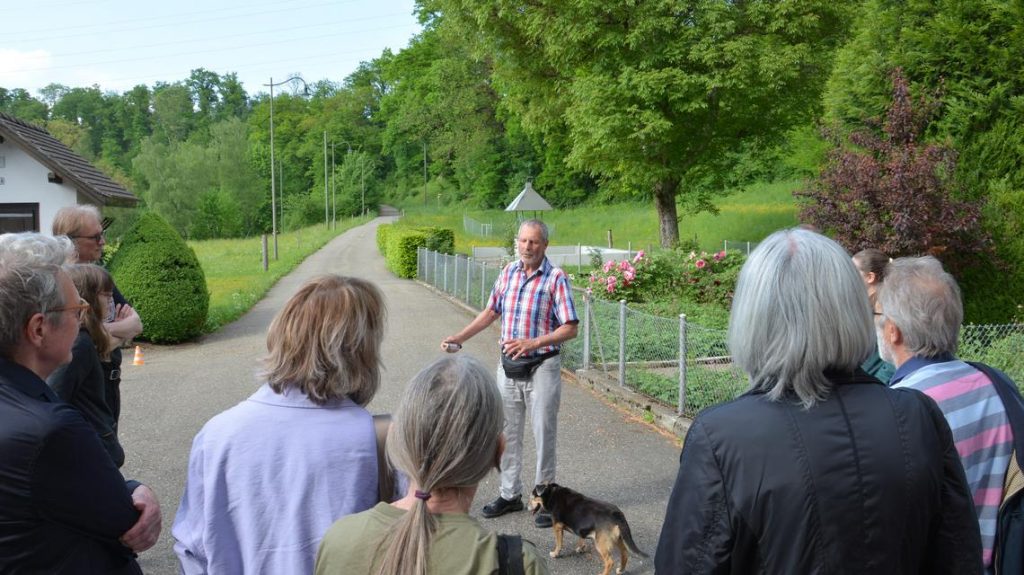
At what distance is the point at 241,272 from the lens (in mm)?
31047

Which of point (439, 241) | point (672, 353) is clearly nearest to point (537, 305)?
point (672, 353)

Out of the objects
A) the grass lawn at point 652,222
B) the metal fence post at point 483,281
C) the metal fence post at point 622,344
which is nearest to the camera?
the metal fence post at point 622,344

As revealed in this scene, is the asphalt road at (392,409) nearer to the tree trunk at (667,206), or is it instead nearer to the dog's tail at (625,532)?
the dog's tail at (625,532)

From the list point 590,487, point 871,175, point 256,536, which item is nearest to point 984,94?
point 871,175

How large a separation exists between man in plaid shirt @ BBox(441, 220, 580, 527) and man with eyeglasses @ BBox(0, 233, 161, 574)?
130 inches

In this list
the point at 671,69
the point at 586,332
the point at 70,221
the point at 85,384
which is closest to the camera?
the point at 85,384

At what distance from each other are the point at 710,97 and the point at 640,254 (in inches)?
384

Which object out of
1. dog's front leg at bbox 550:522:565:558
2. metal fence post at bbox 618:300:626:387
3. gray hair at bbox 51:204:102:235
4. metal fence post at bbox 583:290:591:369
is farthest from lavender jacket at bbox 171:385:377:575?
metal fence post at bbox 583:290:591:369

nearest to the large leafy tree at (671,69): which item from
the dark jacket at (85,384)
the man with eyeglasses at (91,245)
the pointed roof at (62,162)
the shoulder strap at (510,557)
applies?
the pointed roof at (62,162)

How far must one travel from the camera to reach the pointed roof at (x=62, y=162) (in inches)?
603

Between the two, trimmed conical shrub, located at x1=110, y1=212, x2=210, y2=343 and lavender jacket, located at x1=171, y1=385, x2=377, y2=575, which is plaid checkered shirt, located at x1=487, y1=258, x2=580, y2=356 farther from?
trimmed conical shrub, located at x1=110, y1=212, x2=210, y2=343

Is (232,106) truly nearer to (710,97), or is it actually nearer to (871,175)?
(710,97)

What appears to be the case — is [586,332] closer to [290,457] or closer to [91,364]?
[91,364]

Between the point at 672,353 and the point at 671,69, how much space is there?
14492 mm
